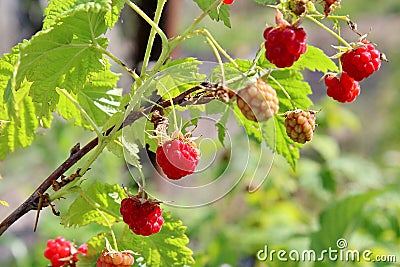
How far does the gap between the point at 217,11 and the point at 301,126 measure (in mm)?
214

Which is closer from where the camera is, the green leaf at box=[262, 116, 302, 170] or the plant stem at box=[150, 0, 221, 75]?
the plant stem at box=[150, 0, 221, 75]

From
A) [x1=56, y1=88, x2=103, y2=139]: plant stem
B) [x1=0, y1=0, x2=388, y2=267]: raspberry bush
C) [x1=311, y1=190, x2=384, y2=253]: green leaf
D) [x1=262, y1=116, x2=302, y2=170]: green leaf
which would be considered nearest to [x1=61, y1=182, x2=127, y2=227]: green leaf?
[x1=0, y1=0, x2=388, y2=267]: raspberry bush

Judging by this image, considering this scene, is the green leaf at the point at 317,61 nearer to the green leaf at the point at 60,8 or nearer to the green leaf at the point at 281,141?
the green leaf at the point at 281,141

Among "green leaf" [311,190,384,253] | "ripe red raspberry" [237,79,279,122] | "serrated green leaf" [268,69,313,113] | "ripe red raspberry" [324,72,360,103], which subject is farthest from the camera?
"green leaf" [311,190,384,253]

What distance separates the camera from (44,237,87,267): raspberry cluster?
1.17 metres

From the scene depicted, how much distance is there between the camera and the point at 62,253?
118 cm

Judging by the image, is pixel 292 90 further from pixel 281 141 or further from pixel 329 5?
pixel 329 5

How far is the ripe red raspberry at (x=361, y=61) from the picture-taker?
96cm

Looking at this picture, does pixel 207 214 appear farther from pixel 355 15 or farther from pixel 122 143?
pixel 355 15

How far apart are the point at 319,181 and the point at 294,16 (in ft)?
6.98

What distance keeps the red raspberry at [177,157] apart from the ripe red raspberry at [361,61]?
25 centimetres

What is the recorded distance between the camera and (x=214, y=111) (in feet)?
3.06

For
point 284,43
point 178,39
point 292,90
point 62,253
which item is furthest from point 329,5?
point 62,253

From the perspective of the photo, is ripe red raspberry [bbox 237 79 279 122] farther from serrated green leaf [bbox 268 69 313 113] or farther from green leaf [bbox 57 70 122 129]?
green leaf [bbox 57 70 122 129]
